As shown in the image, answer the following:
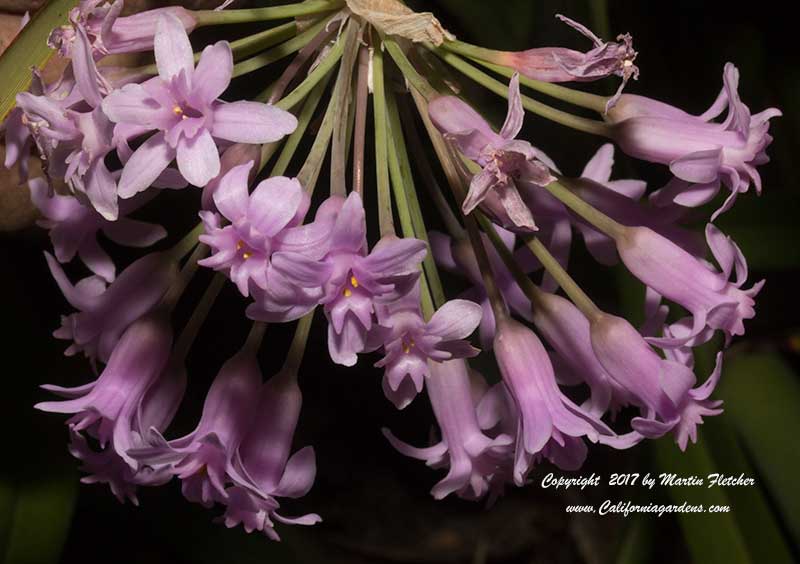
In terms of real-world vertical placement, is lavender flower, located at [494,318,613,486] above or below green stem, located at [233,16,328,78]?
below

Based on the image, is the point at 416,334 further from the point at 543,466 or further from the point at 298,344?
the point at 543,466

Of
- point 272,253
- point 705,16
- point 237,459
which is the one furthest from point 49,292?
point 705,16

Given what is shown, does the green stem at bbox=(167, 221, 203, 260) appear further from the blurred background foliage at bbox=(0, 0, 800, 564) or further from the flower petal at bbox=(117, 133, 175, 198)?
the blurred background foliage at bbox=(0, 0, 800, 564)

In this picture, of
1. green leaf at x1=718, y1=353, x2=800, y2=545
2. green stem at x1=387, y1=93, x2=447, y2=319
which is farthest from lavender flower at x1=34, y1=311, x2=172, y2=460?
green leaf at x1=718, y1=353, x2=800, y2=545

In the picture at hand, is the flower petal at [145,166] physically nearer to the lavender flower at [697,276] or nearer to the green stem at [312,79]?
the green stem at [312,79]

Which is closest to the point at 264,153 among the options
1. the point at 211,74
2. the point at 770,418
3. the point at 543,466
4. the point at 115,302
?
the point at 211,74

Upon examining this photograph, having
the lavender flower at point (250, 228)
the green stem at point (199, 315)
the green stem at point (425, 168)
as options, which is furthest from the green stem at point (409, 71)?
the green stem at point (199, 315)

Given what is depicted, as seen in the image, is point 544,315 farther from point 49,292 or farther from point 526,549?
point 526,549
